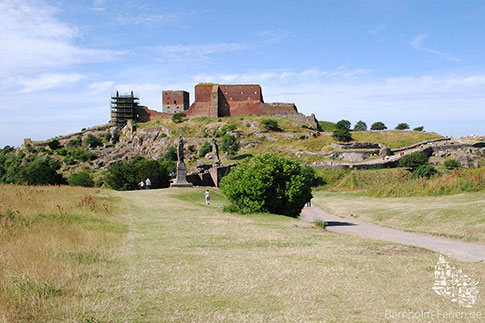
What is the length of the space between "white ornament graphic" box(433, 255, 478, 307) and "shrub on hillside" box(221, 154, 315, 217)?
11.1 meters

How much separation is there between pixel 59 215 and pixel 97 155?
84.1 metres

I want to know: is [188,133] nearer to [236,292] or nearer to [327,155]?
[327,155]

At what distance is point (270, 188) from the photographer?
19.0 meters

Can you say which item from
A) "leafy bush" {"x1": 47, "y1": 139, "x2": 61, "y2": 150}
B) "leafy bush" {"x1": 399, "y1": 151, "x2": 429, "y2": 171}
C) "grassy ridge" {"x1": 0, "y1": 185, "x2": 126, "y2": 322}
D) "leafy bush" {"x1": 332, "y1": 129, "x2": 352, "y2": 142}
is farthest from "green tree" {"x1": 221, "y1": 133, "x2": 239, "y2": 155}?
"grassy ridge" {"x1": 0, "y1": 185, "x2": 126, "y2": 322}

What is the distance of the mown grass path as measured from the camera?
519cm

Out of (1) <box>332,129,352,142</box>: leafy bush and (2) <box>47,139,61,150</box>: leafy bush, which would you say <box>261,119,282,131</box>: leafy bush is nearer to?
(1) <box>332,129,352,142</box>: leafy bush

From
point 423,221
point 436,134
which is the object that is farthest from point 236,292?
point 436,134

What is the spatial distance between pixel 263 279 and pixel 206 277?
0.96 m

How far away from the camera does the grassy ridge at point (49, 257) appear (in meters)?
4.91

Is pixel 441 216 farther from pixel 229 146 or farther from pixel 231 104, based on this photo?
pixel 231 104

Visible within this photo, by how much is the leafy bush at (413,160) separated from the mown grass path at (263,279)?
4266 centimetres

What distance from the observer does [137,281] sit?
20.8 ft

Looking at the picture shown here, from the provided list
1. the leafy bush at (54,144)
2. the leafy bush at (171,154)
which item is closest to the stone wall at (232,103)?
the leafy bush at (171,154)

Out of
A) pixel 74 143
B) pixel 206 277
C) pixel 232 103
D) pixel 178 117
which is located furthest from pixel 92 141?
pixel 206 277
